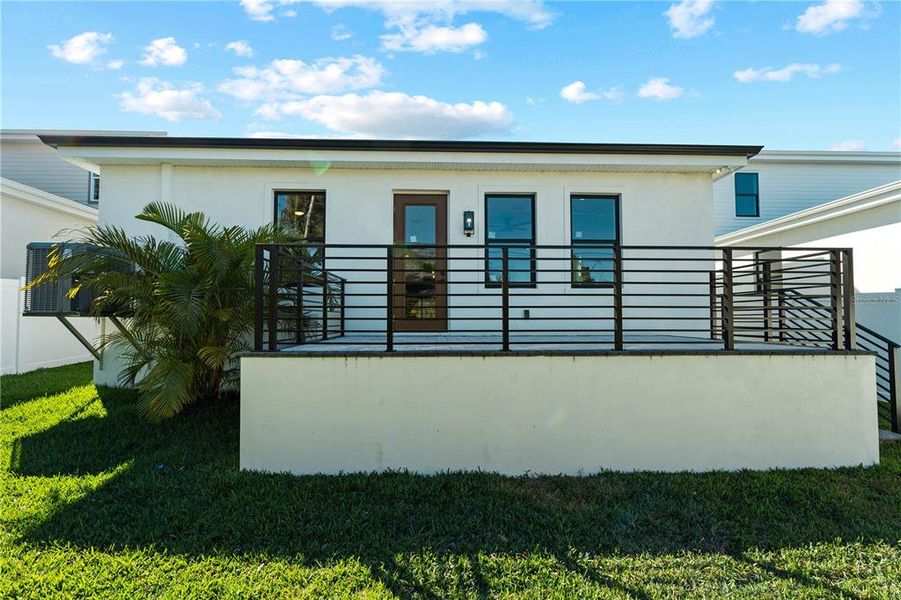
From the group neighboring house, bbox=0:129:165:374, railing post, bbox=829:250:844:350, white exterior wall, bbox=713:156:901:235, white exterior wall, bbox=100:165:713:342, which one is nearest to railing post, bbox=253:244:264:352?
white exterior wall, bbox=100:165:713:342

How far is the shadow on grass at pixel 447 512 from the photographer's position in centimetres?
297

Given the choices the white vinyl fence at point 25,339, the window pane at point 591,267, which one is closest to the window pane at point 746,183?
the window pane at point 591,267

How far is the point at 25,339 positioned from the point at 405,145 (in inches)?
331

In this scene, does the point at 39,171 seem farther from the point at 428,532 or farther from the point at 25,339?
the point at 428,532

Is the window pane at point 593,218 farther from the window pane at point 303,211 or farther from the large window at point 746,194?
the large window at point 746,194

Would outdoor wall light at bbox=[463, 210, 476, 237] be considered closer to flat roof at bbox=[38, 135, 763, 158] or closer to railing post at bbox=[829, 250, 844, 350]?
flat roof at bbox=[38, 135, 763, 158]

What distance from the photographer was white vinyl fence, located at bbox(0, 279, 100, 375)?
8.27 meters

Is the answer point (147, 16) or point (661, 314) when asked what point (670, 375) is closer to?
point (661, 314)

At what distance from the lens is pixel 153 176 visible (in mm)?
6500

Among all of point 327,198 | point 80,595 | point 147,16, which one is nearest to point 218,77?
point 147,16

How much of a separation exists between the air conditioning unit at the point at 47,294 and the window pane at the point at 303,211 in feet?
8.43

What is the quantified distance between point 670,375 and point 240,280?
4.59m

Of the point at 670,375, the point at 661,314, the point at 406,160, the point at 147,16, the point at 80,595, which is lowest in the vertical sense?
the point at 80,595

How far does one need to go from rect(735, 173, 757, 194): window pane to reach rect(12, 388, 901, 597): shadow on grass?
1028 cm
